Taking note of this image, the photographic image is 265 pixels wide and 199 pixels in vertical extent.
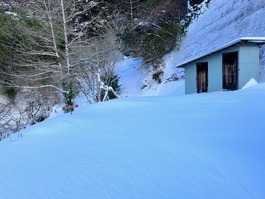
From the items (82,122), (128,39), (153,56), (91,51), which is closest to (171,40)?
(153,56)

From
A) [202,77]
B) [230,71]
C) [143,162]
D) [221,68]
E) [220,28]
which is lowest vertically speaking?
[143,162]

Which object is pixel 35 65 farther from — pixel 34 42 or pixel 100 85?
pixel 100 85

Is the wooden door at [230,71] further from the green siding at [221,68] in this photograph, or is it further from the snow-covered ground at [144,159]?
the snow-covered ground at [144,159]

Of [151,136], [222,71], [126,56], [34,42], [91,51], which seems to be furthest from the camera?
[126,56]

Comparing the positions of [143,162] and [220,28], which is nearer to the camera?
[143,162]

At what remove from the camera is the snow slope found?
7.59 feet

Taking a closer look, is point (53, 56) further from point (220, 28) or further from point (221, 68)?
point (220, 28)

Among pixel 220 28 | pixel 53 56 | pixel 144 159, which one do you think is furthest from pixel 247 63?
pixel 53 56

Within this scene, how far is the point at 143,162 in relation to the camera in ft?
9.57

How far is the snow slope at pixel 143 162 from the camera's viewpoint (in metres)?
2.31

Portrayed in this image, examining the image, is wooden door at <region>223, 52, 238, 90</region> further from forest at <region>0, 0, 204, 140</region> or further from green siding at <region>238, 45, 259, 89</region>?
forest at <region>0, 0, 204, 140</region>

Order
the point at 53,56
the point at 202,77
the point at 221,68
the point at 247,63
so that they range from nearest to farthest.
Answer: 1. the point at 247,63
2. the point at 221,68
3. the point at 202,77
4. the point at 53,56

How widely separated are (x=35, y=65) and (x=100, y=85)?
4.01 metres

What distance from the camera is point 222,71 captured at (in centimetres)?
1106
